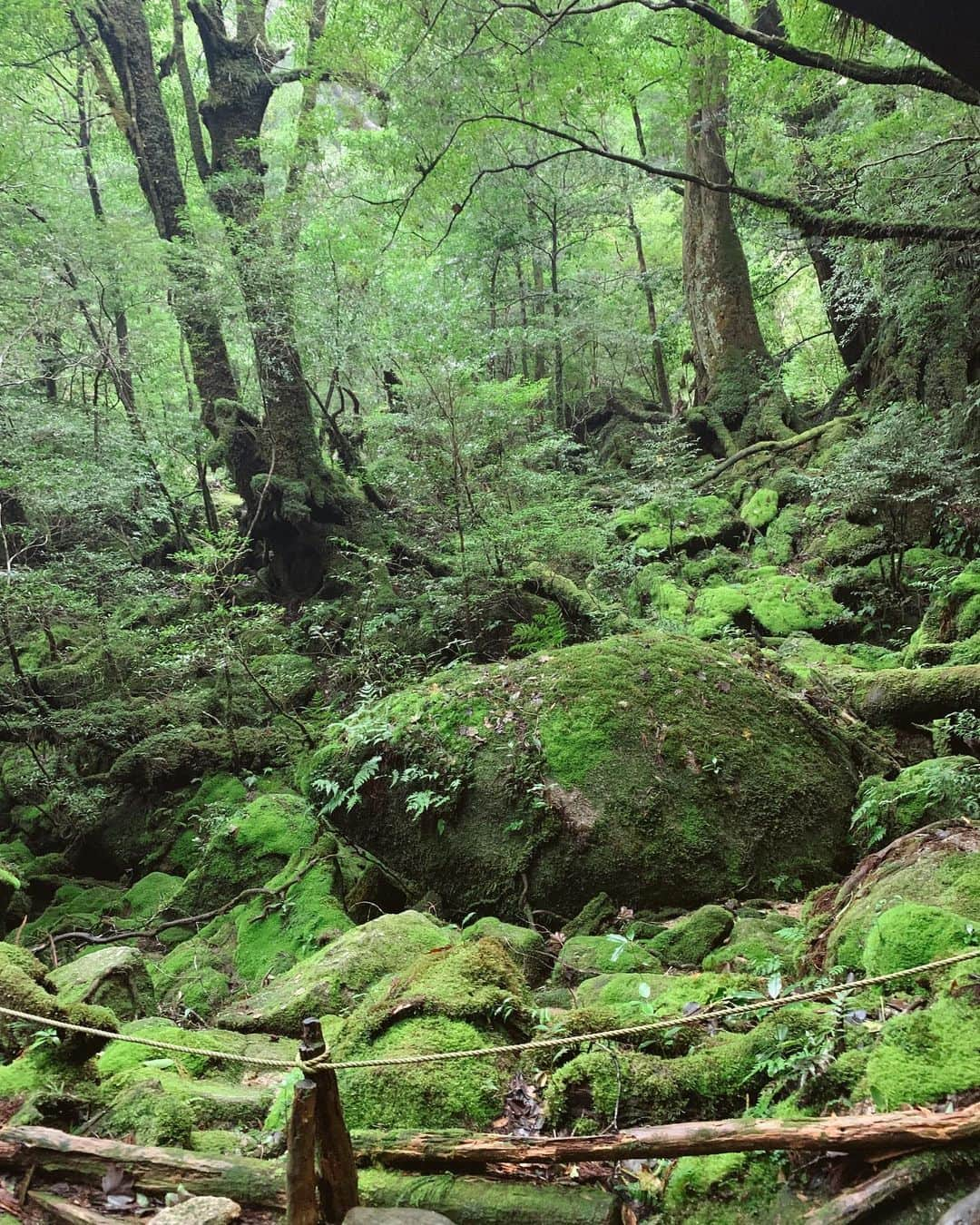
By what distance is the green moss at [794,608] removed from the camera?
9242 mm

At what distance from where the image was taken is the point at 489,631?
10188 millimetres

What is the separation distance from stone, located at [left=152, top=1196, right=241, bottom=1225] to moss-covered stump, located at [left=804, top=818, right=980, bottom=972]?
2.39 metres

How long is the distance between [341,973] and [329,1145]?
215 centimetres

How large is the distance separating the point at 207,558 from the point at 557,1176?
331 inches

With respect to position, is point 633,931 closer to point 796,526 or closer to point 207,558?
point 207,558

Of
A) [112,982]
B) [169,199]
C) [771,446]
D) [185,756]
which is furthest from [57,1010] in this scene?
[169,199]

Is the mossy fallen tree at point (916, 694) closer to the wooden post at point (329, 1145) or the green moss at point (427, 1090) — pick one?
the green moss at point (427, 1090)

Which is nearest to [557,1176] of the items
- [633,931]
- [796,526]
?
[633,931]

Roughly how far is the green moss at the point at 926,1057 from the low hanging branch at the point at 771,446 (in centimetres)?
1214

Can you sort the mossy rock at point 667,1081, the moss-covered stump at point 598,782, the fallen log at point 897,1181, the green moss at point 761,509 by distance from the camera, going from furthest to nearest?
the green moss at point 761,509 < the moss-covered stump at point 598,782 < the mossy rock at point 667,1081 < the fallen log at point 897,1181

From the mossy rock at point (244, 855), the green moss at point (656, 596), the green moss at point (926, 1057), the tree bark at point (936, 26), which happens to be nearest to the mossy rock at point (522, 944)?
the green moss at point (926, 1057)

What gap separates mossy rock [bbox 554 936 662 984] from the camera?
3.94m

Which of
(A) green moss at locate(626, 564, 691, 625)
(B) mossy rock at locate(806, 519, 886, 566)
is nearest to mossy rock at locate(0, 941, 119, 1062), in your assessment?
(A) green moss at locate(626, 564, 691, 625)

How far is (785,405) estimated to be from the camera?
1468 cm
